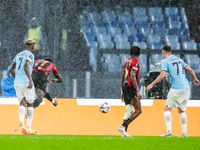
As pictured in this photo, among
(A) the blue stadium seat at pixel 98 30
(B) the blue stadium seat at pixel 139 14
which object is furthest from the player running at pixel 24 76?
(B) the blue stadium seat at pixel 139 14

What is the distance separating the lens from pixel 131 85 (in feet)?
24.1

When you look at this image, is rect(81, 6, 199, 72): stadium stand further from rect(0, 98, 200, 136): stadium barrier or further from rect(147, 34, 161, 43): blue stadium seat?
rect(0, 98, 200, 136): stadium barrier

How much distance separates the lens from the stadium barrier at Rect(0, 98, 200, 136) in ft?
28.5

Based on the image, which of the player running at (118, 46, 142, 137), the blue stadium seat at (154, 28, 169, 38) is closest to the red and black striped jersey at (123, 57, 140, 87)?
the player running at (118, 46, 142, 137)

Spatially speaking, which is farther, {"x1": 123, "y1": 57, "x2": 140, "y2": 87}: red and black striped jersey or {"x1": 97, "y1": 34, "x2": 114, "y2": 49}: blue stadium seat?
{"x1": 97, "y1": 34, "x2": 114, "y2": 49}: blue stadium seat

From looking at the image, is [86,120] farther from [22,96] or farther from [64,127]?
[22,96]

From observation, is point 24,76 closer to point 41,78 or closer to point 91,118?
point 41,78

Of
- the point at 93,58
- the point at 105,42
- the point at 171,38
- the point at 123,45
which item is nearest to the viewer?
the point at 93,58

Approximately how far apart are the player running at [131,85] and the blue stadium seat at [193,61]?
26.9ft

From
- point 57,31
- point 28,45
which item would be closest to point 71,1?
point 57,31

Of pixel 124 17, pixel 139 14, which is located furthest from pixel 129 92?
pixel 139 14

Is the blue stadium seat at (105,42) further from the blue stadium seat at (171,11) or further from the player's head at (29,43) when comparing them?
the player's head at (29,43)

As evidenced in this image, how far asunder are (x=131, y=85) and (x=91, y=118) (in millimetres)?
1709

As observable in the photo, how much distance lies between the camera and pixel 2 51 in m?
14.4
